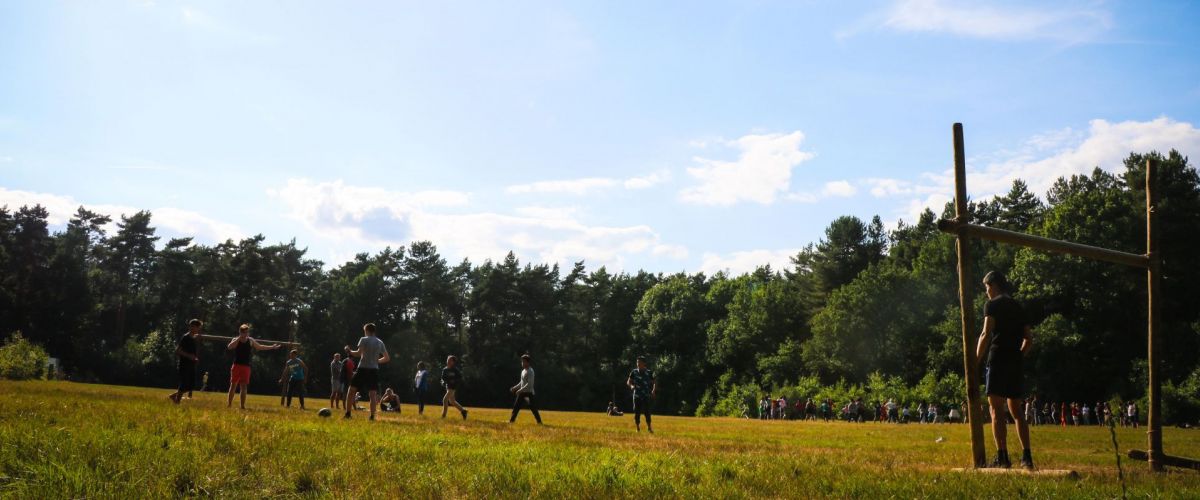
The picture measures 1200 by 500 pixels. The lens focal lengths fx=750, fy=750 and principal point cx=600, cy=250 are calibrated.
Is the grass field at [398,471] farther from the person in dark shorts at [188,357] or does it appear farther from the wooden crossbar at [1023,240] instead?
the person in dark shorts at [188,357]

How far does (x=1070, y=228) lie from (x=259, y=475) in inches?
2621

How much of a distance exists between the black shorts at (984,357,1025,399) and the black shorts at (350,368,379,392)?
39.1 feet

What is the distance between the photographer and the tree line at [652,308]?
58719 millimetres

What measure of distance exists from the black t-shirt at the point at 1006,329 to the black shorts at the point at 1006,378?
0.06 metres

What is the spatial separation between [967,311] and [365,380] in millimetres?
12077

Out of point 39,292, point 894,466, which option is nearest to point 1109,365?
point 894,466

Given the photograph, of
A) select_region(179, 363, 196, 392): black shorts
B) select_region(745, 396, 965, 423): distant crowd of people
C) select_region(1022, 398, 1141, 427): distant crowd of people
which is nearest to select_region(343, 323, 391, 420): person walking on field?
select_region(179, 363, 196, 392): black shorts

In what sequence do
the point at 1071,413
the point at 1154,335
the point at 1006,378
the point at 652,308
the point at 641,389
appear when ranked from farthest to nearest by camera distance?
1. the point at 652,308
2. the point at 1071,413
3. the point at 641,389
4. the point at 1154,335
5. the point at 1006,378

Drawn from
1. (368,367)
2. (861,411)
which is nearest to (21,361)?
(368,367)

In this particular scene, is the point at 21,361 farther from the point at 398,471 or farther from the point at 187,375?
the point at 398,471

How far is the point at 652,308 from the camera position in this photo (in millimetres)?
97750

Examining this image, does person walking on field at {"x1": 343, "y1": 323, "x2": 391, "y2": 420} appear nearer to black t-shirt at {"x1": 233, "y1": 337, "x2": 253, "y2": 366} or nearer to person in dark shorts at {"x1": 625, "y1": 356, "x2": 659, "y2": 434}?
black t-shirt at {"x1": 233, "y1": 337, "x2": 253, "y2": 366}

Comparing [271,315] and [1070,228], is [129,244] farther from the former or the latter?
[1070,228]

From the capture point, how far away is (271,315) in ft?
265
